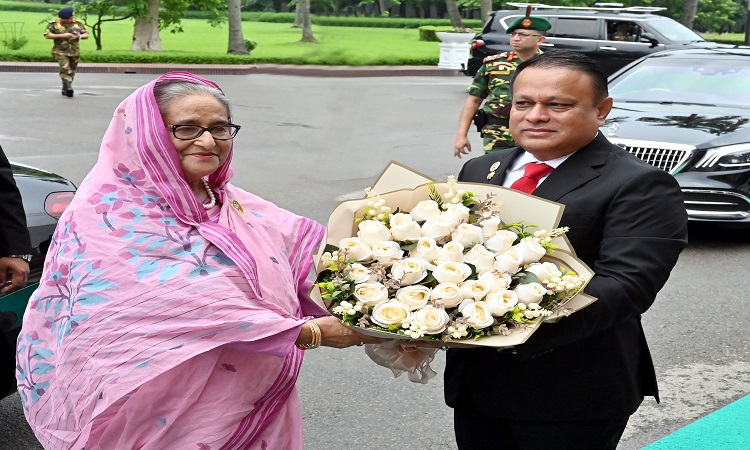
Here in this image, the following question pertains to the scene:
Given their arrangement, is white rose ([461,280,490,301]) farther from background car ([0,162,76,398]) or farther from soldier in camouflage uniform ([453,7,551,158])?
soldier in camouflage uniform ([453,7,551,158])

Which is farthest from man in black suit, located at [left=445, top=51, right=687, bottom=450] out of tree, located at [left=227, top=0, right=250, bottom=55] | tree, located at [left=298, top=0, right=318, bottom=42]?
tree, located at [left=298, top=0, right=318, bottom=42]

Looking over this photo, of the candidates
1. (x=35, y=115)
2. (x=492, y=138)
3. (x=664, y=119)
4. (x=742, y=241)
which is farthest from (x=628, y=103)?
(x=35, y=115)

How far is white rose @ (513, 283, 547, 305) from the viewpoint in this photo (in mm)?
2243

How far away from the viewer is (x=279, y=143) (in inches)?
533

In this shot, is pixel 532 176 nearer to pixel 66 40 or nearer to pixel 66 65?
pixel 66 40

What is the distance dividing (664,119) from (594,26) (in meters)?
11.7

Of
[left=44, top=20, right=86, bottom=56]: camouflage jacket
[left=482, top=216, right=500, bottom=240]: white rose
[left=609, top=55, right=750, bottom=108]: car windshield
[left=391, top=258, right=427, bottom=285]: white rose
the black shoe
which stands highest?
[left=482, top=216, right=500, bottom=240]: white rose

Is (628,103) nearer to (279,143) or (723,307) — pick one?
(723,307)

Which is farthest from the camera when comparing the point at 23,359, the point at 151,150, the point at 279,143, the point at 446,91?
the point at 446,91

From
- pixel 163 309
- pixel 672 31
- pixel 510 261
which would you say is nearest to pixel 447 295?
pixel 510 261

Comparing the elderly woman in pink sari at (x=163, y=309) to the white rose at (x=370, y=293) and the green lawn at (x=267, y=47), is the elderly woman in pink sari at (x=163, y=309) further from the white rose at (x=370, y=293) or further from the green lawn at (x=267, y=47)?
the green lawn at (x=267, y=47)

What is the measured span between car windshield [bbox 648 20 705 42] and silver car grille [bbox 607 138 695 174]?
40.3 ft

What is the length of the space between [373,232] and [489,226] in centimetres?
30

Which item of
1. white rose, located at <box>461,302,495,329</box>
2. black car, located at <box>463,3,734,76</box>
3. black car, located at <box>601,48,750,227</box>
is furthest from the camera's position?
black car, located at <box>463,3,734,76</box>
